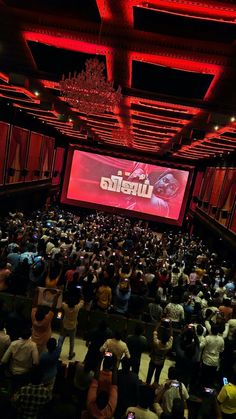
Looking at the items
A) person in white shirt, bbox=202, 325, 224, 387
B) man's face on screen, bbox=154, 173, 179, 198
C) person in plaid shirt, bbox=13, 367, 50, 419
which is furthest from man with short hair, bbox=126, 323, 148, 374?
man's face on screen, bbox=154, 173, 179, 198

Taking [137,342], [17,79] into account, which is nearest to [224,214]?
[17,79]

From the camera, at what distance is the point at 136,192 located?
24.4 metres

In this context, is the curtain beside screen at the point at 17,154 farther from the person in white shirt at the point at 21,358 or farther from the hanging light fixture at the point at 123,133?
the person in white shirt at the point at 21,358

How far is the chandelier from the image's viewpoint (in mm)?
4844

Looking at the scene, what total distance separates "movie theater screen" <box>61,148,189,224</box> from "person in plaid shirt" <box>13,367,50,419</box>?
21.0 m

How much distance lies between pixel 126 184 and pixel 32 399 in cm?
2124

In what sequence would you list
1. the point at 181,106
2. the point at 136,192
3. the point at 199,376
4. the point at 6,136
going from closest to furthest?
the point at 199,376, the point at 181,106, the point at 6,136, the point at 136,192

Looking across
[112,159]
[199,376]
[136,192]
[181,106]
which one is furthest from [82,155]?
[199,376]

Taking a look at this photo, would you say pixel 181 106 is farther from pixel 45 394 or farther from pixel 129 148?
pixel 129 148

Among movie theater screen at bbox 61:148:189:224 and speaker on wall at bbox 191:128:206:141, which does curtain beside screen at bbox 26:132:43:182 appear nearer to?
movie theater screen at bbox 61:148:189:224

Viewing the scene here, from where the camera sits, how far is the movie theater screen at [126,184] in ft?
80.0

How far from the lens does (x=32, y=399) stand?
11.6ft

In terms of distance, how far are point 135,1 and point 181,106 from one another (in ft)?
14.4

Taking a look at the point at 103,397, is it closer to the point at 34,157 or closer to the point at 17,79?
the point at 17,79
